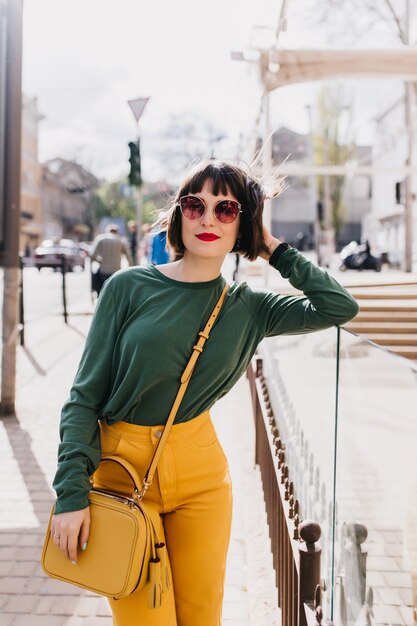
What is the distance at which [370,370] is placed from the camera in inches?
94.9

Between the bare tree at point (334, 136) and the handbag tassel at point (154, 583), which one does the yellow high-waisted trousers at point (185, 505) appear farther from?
the bare tree at point (334, 136)

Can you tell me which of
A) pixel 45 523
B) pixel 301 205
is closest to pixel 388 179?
pixel 301 205

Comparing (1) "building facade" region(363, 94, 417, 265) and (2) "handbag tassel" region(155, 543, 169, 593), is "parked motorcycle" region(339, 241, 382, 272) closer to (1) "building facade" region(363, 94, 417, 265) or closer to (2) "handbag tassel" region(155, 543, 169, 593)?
(1) "building facade" region(363, 94, 417, 265)

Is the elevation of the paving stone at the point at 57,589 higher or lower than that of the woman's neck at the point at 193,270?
lower

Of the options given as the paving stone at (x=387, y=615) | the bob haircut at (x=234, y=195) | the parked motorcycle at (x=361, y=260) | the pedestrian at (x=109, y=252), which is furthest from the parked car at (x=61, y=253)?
the paving stone at (x=387, y=615)

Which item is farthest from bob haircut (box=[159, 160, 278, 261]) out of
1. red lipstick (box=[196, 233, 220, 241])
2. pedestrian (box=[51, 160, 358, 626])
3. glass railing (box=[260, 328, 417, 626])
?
glass railing (box=[260, 328, 417, 626])

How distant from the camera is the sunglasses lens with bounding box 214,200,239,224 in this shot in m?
1.96

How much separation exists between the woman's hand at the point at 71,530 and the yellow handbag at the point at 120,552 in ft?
0.07

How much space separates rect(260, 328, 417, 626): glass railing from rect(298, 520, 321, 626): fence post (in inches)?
8.8

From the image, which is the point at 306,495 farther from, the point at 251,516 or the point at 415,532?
the point at 415,532

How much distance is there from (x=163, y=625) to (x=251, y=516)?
2602 mm

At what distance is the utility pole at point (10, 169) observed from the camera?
6086 mm

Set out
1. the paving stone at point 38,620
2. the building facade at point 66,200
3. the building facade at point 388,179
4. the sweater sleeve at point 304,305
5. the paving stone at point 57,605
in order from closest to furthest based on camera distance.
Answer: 1. the sweater sleeve at point 304,305
2. the paving stone at point 38,620
3. the paving stone at point 57,605
4. the building facade at point 388,179
5. the building facade at point 66,200

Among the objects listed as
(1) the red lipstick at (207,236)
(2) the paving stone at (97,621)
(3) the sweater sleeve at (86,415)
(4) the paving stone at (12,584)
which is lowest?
(2) the paving stone at (97,621)
